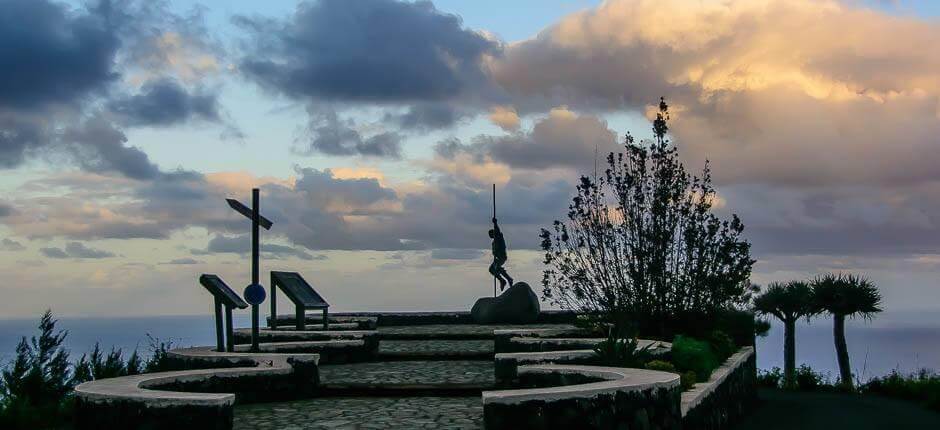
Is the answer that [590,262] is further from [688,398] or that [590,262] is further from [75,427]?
[75,427]

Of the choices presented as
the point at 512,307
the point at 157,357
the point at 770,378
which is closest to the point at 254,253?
the point at 157,357

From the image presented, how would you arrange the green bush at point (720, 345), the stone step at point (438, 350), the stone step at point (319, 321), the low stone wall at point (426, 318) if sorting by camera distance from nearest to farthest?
the stone step at point (438, 350)
the green bush at point (720, 345)
the stone step at point (319, 321)
the low stone wall at point (426, 318)

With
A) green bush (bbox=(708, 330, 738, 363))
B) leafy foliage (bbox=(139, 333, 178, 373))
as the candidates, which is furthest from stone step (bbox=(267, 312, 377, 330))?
green bush (bbox=(708, 330, 738, 363))

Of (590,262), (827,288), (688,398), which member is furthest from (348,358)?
(827,288)

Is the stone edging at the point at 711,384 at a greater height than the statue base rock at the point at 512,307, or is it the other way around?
the statue base rock at the point at 512,307

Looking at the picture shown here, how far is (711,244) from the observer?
1861 cm

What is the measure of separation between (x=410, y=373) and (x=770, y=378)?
13827mm

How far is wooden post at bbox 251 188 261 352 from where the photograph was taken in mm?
14453

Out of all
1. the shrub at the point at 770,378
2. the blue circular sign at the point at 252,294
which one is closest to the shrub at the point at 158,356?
the blue circular sign at the point at 252,294

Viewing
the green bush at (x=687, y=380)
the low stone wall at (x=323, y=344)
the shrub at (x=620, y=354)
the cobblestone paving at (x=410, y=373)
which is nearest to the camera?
the green bush at (x=687, y=380)

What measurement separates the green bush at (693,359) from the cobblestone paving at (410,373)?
8.54 ft

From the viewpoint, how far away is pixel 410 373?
47.7ft

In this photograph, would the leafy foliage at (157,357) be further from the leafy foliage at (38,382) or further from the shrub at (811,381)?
the shrub at (811,381)

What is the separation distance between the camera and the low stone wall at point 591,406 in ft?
28.2
